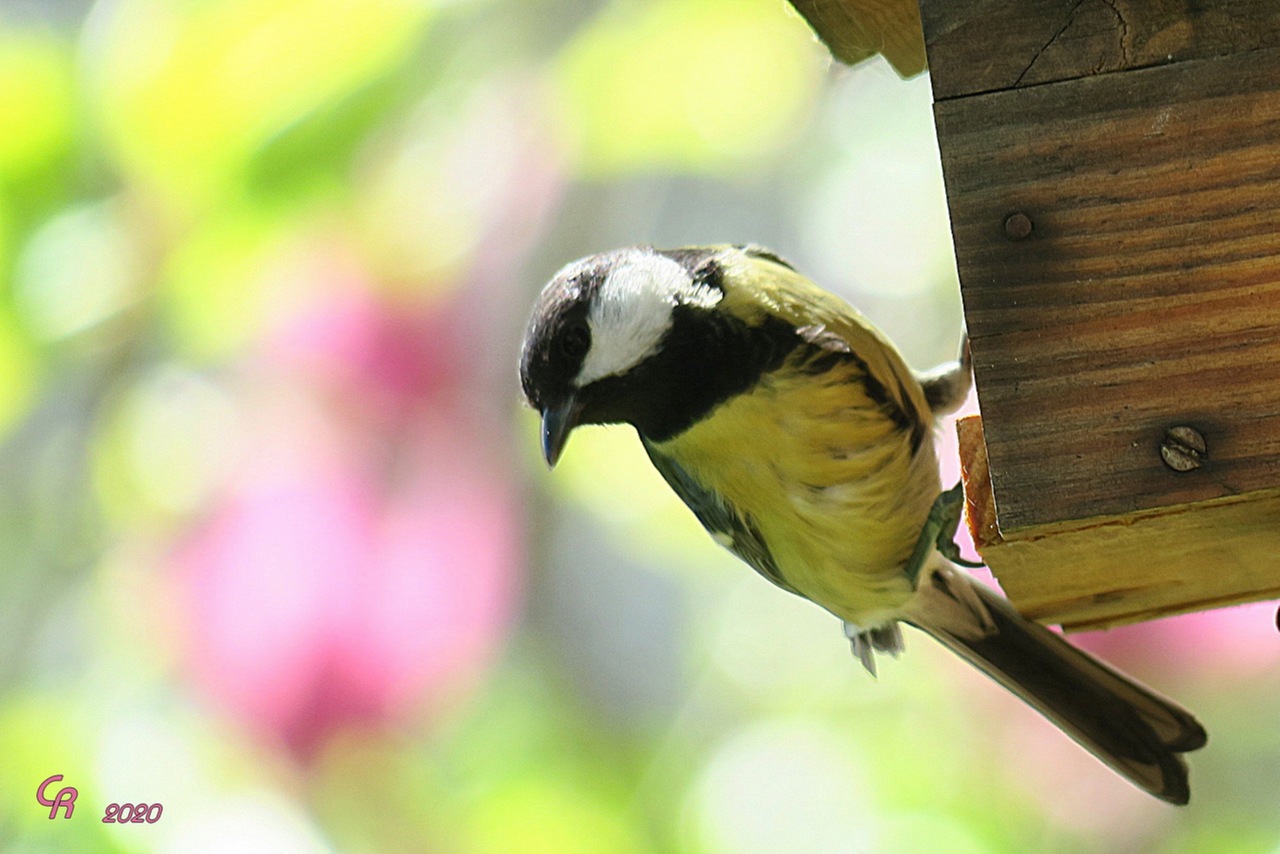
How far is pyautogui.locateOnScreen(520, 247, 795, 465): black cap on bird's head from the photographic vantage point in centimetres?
148

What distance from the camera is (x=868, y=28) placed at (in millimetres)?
1295

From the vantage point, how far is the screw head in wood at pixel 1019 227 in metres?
0.98

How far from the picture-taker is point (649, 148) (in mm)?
2465

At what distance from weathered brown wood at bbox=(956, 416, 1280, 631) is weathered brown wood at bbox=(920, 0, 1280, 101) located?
0.87 feet

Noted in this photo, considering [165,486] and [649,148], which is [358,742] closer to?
[165,486]

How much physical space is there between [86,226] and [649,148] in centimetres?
93

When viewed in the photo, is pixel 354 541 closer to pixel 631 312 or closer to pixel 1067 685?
pixel 631 312

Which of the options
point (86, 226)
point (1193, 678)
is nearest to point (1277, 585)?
point (1193, 678)

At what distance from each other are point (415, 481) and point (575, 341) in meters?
1.09

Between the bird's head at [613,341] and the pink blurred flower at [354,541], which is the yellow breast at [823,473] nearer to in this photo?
the bird's head at [613,341]

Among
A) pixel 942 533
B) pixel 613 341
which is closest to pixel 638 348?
pixel 613 341

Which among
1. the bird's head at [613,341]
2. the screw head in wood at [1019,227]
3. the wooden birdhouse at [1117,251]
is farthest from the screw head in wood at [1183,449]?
the bird's head at [613,341]

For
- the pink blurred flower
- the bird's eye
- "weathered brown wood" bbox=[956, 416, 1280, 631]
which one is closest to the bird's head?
the bird's eye

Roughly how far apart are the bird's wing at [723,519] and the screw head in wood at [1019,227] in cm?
62
